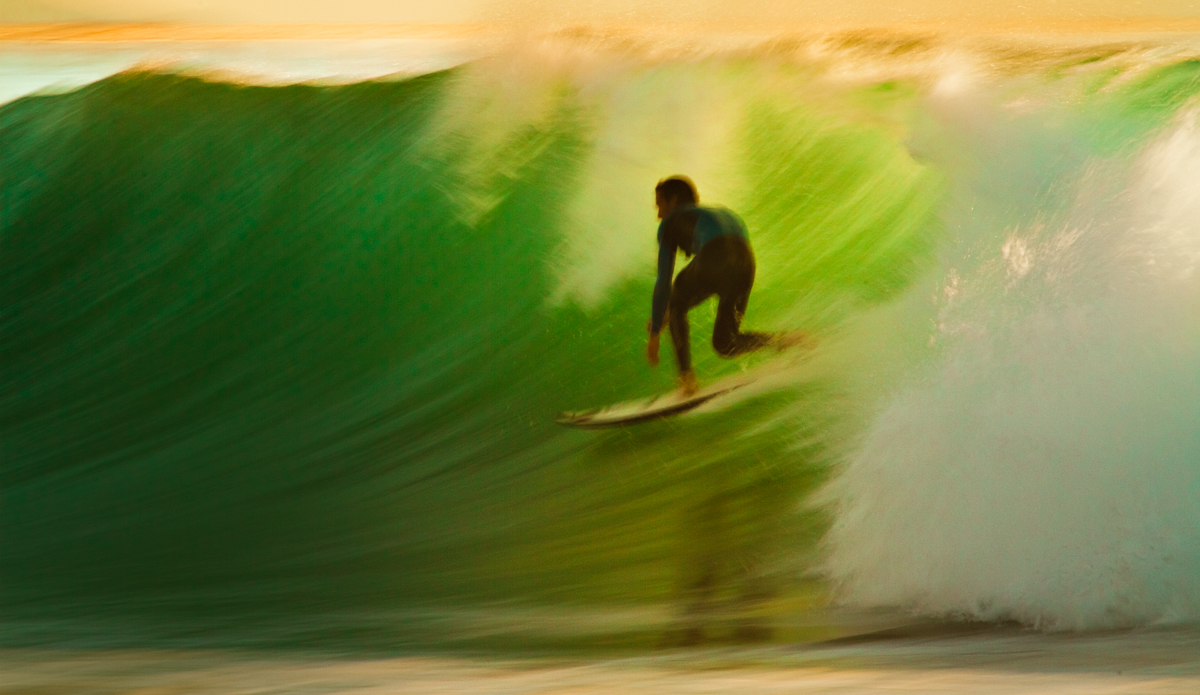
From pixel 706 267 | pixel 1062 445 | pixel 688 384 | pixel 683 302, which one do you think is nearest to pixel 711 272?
pixel 706 267

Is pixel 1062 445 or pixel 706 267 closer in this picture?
pixel 1062 445

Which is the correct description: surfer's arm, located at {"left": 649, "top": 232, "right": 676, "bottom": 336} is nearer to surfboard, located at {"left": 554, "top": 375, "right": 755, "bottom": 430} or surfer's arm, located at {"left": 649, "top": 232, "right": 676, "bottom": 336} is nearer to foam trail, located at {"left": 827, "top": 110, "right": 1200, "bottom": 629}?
surfboard, located at {"left": 554, "top": 375, "right": 755, "bottom": 430}

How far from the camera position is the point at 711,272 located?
378cm

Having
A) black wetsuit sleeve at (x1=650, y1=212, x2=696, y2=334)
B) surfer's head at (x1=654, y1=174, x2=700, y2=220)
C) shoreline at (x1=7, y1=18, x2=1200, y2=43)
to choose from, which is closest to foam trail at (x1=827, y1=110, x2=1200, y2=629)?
black wetsuit sleeve at (x1=650, y1=212, x2=696, y2=334)

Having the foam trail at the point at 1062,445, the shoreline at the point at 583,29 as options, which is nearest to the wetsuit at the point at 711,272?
the foam trail at the point at 1062,445

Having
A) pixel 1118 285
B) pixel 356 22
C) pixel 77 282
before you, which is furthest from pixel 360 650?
pixel 356 22

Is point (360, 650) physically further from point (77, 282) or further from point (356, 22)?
point (356, 22)

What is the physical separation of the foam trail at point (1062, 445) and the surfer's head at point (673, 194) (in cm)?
111

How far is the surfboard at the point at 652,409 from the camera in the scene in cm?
394

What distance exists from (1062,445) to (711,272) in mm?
1501

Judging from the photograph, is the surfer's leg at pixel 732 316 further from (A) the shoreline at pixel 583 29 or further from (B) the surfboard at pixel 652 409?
(A) the shoreline at pixel 583 29

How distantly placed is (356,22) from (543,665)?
4.93 m

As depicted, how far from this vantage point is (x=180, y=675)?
2256 millimetres

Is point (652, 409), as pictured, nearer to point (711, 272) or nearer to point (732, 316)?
point (732, 316)
